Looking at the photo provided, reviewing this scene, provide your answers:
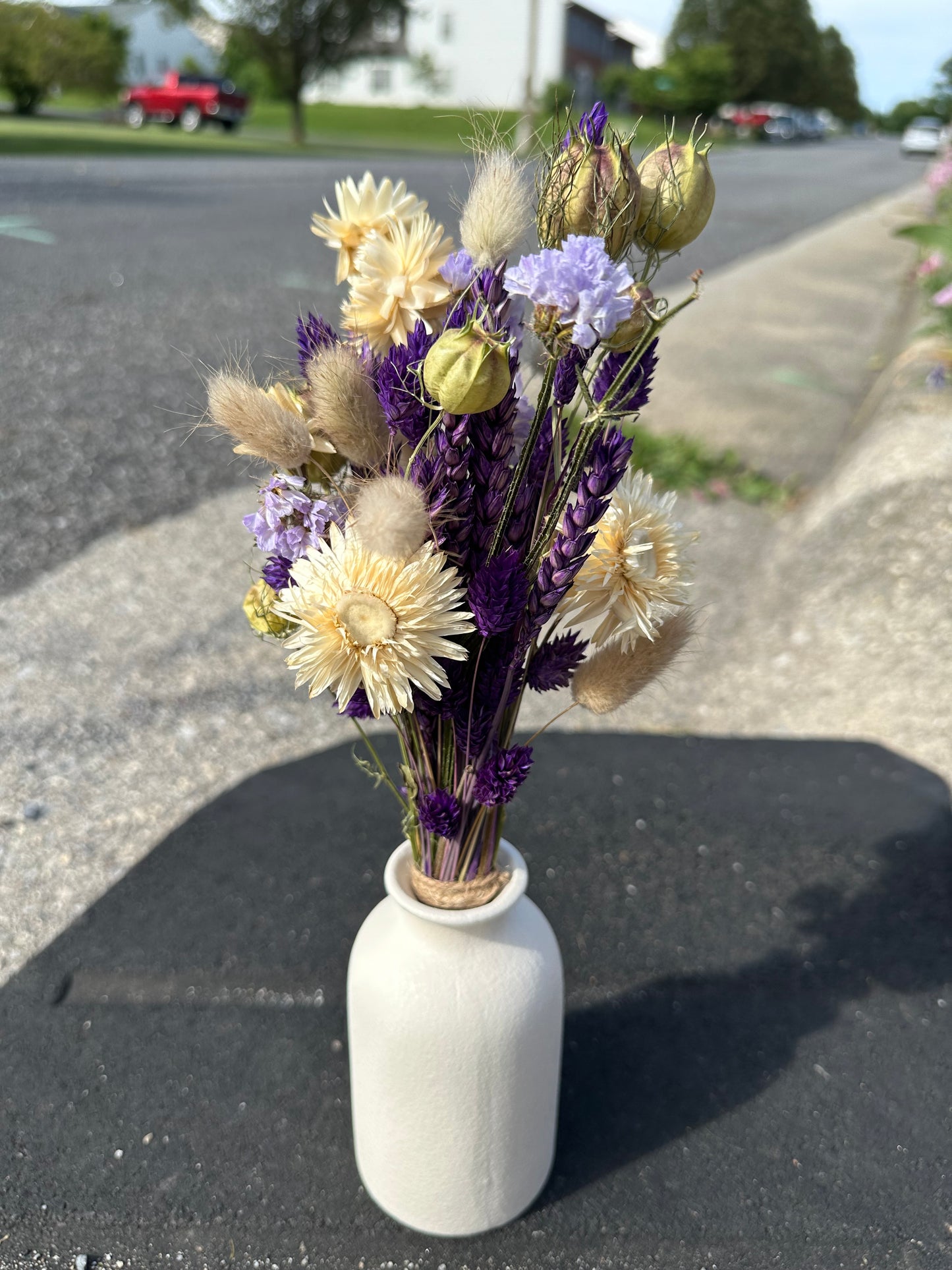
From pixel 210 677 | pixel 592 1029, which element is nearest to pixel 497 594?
pixel 592 1029

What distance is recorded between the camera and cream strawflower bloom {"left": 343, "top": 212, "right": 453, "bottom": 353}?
3.48 ft

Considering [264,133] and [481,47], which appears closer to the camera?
[264,133]

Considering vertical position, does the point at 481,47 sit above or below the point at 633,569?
above

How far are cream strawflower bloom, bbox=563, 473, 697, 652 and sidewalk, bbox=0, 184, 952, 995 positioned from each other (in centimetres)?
133

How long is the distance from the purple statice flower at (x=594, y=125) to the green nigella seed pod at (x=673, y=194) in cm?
5

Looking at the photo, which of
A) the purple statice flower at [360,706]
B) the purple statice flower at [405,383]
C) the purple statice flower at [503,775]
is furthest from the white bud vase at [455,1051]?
the purple statice flower at [405,383]

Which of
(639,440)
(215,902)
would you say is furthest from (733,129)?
(215,902)

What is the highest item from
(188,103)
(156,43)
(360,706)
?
(156,43)

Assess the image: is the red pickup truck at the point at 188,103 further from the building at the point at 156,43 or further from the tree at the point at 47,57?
the building at the point at 156,43

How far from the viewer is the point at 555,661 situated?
3.97 feet

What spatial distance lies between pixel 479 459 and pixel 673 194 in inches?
12.5

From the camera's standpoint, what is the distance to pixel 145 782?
250 centimetres

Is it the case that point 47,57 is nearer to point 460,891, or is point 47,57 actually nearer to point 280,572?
point 280,572

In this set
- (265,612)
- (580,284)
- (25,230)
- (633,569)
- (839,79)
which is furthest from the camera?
(839,79)
